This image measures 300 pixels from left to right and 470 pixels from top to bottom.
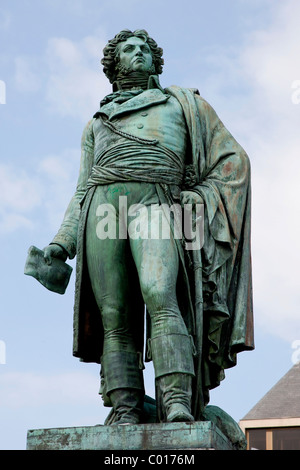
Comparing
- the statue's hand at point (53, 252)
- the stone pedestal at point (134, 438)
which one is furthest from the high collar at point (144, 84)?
the stone pedestal at point (134, 438)

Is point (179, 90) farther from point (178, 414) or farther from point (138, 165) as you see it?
point (178, 414)

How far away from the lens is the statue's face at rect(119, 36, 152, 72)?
12766mm

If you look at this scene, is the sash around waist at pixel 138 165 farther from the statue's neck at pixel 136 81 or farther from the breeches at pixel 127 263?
the statue's neck at pixel 136 81

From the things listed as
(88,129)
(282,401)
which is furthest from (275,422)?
(88,129)

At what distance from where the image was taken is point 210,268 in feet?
38.3

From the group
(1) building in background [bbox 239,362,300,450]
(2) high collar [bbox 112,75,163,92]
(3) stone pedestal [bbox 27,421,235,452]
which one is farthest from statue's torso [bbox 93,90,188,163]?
(1) building in background [bbox 239,362,300,450]

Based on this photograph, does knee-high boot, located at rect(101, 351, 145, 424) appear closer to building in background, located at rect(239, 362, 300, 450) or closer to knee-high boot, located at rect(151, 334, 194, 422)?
knee-high boot, located at rect(151, 334, 194, 422)

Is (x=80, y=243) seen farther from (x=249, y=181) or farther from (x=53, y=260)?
(x=249, y=181)

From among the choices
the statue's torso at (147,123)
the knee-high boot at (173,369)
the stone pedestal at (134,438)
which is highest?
the statue's torso at (147,123)

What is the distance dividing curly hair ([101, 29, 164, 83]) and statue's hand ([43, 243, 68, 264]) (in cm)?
208

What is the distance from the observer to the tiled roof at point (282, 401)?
32.7 m

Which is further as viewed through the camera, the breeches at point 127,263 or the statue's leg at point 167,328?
Answer: the breeches at point 127,263

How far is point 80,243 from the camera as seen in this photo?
39.0ft
